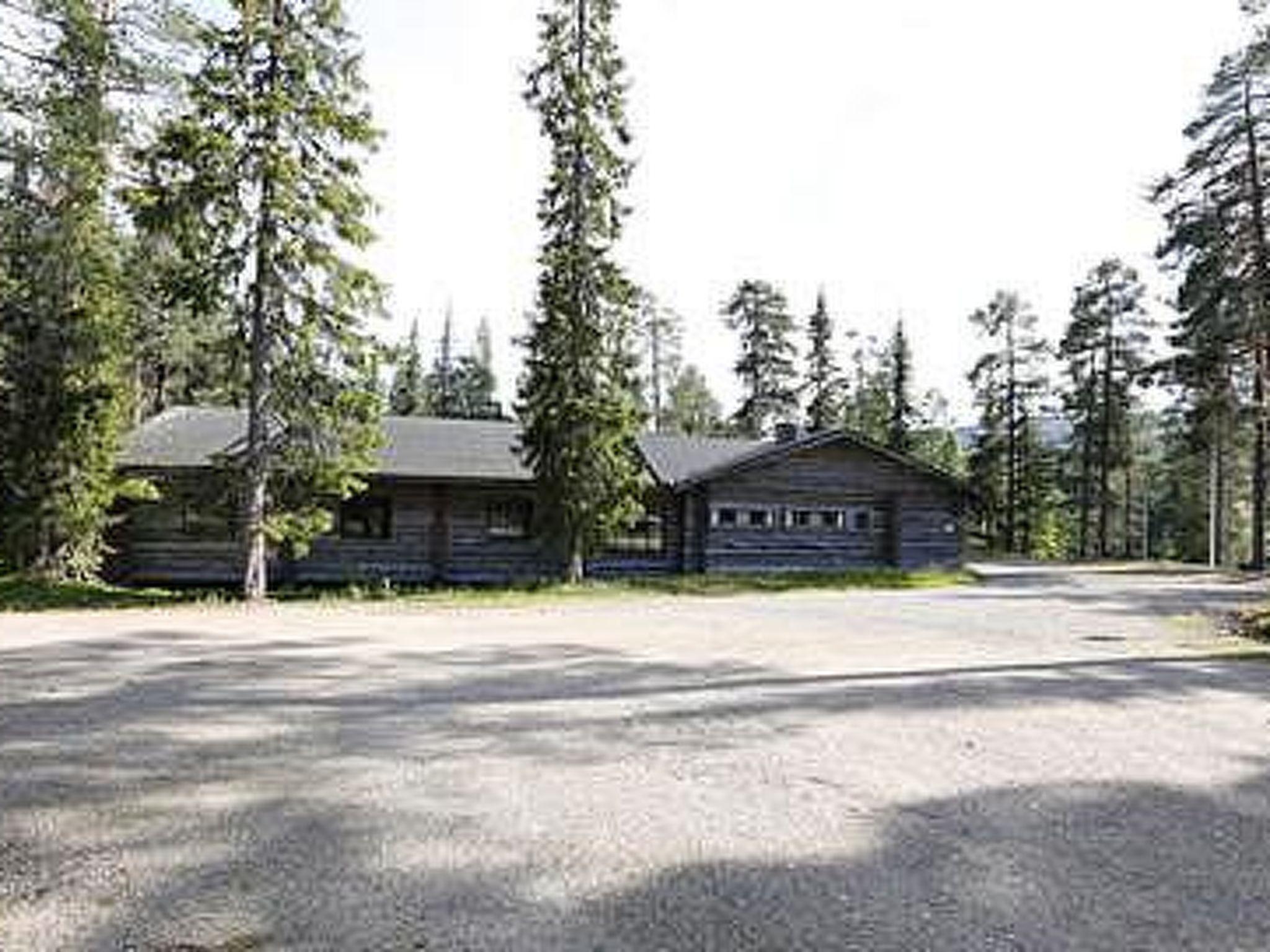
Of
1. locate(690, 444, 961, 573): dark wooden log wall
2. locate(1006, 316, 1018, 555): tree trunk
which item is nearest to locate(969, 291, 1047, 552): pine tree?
locate(1006, 316, 1018, 555): tree trunk

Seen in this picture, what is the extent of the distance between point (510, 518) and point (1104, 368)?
36822 millimetres

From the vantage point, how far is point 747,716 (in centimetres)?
880

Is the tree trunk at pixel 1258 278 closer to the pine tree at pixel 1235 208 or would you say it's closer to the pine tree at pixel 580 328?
the pine tree at pixel 1235 208

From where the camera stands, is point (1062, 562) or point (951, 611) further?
point (1062, 562)

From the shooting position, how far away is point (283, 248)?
21.0m

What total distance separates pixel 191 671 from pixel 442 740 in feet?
15.1

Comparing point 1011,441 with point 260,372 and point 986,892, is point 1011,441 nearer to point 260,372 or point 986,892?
point 260,372

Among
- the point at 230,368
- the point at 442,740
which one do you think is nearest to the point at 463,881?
the point at 442,740

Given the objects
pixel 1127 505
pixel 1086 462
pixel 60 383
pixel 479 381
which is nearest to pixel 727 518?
pixel 60 383

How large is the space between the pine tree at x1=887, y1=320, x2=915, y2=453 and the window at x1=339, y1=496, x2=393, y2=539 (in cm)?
3981

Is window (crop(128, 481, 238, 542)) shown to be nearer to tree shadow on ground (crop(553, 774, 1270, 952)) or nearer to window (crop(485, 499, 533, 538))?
window (crop(485, 499, 533, 538))

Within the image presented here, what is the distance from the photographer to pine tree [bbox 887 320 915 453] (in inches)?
2461

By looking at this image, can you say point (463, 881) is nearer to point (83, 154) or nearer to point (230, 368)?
point (83, 154)

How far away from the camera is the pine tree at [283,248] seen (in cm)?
2061
